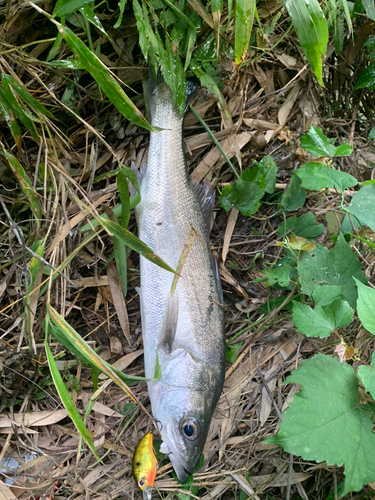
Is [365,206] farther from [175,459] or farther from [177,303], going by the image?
[175,459]

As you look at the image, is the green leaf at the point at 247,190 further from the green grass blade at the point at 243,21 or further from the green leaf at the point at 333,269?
the green grass blade at the point at 243,21

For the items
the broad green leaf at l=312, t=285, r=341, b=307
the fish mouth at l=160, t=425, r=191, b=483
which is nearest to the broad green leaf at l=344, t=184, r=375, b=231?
the broad green leaf at l=312, t=285, r=341, b=307

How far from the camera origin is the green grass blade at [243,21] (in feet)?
6.29

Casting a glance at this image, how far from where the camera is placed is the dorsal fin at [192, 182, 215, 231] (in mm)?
2541

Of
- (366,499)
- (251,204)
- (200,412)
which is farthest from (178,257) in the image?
(366,499)

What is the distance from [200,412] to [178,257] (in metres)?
0.94

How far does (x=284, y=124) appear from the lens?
275cm

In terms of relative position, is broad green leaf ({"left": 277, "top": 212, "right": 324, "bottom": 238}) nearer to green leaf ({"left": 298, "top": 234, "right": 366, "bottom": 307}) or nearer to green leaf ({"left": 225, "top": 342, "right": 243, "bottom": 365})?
green leaf ({"left": 298, "top": 234, "right": 366, "bottom": 307})

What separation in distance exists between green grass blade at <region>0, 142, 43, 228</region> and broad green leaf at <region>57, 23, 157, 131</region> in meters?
0.69

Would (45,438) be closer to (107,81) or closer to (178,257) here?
(178,257)

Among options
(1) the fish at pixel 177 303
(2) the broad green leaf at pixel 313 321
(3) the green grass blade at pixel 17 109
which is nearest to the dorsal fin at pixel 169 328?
(1) the fish at pixel 177 303

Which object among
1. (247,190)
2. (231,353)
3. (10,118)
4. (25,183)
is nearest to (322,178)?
(247,190)

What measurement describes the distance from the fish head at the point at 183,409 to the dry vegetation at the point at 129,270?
0.18 m

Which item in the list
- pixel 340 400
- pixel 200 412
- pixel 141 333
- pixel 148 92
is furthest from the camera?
pixel 141 333
